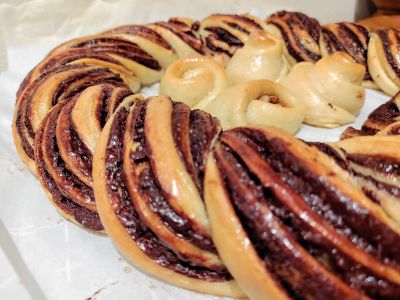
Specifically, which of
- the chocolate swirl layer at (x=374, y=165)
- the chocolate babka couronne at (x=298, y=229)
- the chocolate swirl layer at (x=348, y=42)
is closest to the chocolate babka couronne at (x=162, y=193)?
the chocolate babka couronne at (x=298, y=229)

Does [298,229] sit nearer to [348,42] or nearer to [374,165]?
[374,165]

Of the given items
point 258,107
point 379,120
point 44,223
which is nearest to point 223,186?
point 44,223

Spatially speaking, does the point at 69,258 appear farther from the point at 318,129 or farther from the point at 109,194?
the point at 318,129

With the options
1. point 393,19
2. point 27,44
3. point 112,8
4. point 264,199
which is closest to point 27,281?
point 264,199

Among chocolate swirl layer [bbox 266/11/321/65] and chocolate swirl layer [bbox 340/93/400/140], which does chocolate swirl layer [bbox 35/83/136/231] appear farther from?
chocolate swirl layer [bbox 266/11/321/65]

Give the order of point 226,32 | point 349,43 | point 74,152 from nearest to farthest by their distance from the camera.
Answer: point 74,152 → point 349,43 → point 226,32

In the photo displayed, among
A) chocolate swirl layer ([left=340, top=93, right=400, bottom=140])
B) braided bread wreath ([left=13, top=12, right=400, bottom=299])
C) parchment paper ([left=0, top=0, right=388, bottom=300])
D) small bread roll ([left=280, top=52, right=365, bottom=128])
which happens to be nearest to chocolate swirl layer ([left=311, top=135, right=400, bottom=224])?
braided bread wreath ([left=13, top=12, right=400, bottom=299])

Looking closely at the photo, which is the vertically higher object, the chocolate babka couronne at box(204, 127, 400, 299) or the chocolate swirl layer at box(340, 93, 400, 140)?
the chocolate babka couronne at box(204, 127, 400, 299)
